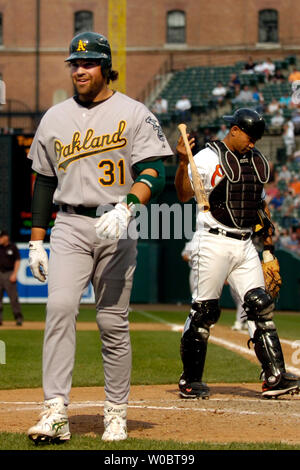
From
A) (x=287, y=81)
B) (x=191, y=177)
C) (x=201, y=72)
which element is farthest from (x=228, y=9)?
(x=191, y=177)

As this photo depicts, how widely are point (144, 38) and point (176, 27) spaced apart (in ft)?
5.08

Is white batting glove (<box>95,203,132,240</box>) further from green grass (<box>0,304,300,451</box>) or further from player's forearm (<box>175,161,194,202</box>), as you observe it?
player's forearm (<box>175,161,194,202</box>)

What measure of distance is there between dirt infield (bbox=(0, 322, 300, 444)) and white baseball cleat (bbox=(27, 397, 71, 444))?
52 cm

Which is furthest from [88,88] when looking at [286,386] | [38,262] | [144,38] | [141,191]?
[144,38]

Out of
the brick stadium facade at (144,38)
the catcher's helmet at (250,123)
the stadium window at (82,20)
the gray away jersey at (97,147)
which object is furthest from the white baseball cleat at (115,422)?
the stadium window at (82,20)

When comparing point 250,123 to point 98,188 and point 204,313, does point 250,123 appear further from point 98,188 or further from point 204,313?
point 98,188

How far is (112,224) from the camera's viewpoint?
5121 millimetres

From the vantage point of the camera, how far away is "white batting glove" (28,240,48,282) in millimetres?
5594

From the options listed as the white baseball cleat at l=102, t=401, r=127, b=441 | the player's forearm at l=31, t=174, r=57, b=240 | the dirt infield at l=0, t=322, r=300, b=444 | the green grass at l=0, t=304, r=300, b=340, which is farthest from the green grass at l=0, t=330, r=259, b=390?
the player's forearm at l=31, t=174, r=57, b=240

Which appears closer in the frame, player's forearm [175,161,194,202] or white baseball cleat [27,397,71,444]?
white baseball cleat [27,397,71,444]

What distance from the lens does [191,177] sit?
734 centimetres

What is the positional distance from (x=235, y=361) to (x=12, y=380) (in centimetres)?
274

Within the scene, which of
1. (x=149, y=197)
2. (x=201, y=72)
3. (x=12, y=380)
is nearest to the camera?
(x=149, y=197)

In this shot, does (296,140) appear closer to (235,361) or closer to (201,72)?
(201,72)
